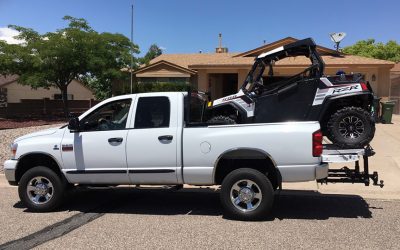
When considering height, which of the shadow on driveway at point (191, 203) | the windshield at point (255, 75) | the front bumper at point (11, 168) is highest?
the windshield at point (255, 75)

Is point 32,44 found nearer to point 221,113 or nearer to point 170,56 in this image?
point 170,56

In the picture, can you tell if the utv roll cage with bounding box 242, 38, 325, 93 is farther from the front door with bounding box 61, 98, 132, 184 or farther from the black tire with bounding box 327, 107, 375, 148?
the front door with bounding box 61, 98, 132, 184

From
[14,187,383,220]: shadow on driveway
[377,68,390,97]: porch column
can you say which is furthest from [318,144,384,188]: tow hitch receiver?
[377,68,390,97]: porch column

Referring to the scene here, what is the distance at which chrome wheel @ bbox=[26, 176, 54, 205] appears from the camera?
7.24m

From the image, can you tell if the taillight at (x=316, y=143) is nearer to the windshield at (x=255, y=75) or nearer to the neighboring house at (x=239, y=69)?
the windshield at (x=255, y=75)

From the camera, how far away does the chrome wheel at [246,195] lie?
21.5 ft

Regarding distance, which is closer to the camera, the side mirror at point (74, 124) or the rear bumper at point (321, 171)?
the rear bumper at point (321, 171)

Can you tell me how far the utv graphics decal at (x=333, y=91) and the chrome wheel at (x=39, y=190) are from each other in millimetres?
4491

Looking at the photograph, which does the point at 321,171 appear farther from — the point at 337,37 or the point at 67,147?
the point at 337,37

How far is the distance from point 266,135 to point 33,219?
11.9ft

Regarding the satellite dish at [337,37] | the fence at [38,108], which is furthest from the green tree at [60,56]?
the satellite dish at [337,37]

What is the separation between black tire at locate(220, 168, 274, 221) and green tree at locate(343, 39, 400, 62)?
58.1 metres

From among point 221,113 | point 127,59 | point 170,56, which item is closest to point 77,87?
point 170,56

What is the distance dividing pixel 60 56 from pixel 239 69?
31.2ft
